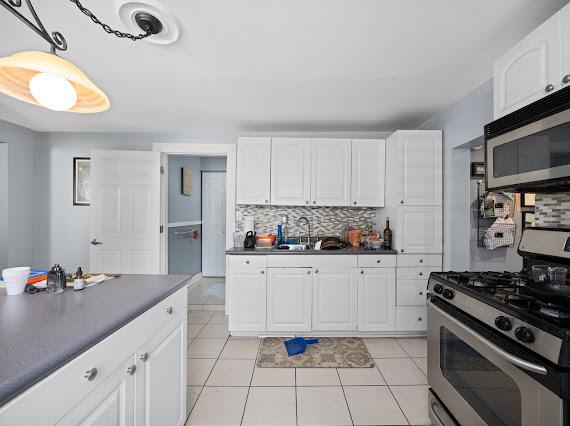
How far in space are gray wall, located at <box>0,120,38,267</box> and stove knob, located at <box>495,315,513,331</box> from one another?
465 centimetres

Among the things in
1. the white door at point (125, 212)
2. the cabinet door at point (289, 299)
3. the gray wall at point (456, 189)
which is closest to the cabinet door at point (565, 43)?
the gray wall at point (456, 189)

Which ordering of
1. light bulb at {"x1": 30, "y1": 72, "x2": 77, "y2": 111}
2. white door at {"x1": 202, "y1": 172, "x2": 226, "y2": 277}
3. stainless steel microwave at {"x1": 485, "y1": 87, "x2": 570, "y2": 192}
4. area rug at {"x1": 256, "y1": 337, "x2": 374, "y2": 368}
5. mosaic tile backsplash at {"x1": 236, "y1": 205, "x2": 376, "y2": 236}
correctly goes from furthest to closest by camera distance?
white door at {"x1": 202, "y1": 172, "x2": 226, "y2": 277}, mosaic tile backsplash at {"x1": 236, "y1": 205, "x2": 376, "y2": 236}, area rug at {"x1": 256, "y1": 337, "x2": 374, "y2": 368}, stainless steel microwave at {"x1": 485, "y1": 87, "x2": 570, "y2": 192}, light bulb at {"x1": 30, "y1": 72, "x2": 77, "y2": 111}

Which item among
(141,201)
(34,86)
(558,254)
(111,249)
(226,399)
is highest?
(34,86)

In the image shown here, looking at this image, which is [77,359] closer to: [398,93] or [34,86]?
[34,86]

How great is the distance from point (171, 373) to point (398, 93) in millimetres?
2645

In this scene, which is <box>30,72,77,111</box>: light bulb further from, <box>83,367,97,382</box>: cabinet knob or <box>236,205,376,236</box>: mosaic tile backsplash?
<box>236,205,376,236</box>: mosaic tile backsplash

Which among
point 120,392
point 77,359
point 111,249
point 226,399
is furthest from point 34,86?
point 111,249

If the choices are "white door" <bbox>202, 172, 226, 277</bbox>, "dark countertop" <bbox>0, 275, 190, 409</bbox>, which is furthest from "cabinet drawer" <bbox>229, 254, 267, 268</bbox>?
"white door" <bbox>202, 172, 226, 277</bbox>

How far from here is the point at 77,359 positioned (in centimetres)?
78

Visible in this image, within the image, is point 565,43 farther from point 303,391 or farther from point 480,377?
point 303,391

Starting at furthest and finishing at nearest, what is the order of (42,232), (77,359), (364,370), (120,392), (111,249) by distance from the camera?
1. (42,232)
2. (111,249)
3. (364,370)
4. (120,392)
5. (77,359)

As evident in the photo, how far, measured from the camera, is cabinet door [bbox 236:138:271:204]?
3.06m

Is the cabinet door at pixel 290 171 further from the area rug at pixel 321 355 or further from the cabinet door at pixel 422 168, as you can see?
the area rug at pixel 321 355

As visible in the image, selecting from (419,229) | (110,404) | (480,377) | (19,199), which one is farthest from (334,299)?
(19,199)
